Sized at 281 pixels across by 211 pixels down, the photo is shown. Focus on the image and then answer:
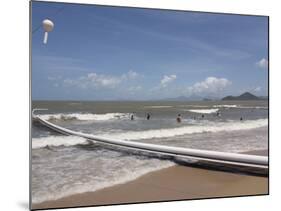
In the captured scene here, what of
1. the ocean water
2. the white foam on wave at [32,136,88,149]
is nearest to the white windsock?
the ocean water

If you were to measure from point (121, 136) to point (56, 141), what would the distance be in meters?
0.65

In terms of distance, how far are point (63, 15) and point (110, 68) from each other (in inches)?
26.8

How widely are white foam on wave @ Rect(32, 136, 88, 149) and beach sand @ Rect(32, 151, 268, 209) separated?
1.65 feet

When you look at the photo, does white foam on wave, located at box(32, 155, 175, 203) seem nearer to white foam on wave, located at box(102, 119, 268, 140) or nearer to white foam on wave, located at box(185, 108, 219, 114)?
white foam on wave, located at box(102, 119, 268, 140)

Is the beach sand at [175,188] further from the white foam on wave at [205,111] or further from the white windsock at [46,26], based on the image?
the white windsock at [46,26]

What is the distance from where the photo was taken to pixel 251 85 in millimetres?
5148

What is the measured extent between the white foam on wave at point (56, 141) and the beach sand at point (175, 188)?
0.50 metres

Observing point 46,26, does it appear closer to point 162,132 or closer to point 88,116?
point 88,116

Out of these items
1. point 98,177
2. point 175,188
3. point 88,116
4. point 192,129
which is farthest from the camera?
point 192,129

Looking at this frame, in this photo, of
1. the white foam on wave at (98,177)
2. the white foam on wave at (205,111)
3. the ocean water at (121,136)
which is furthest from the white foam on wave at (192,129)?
the white foam on wave at (98,177)

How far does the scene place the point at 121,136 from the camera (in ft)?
15.3

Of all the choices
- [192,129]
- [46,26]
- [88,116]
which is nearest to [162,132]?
[192,129]

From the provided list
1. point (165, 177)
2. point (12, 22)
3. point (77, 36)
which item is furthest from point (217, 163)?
point (12, 22)

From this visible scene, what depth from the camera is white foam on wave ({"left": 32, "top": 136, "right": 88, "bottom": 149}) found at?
433cm
